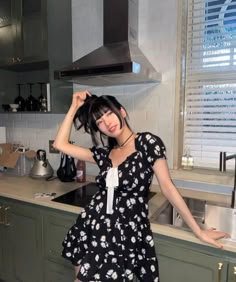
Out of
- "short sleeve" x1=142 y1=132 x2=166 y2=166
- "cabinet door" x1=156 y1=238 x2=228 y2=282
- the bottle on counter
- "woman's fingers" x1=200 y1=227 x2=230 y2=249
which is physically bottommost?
"cabinet door" x1=156 y1=238 x2=228 y2=282

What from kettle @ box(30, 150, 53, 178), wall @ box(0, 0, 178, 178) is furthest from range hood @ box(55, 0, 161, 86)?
kettle @ box(30, 150, 53, 178)

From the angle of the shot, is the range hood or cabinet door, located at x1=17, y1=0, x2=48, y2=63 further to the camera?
cabinet door, located at x1=17, y1=0, x2=48, y2=63

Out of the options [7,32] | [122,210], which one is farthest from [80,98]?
[7,32]

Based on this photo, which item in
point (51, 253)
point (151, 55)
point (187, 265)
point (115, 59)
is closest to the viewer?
point (187, 265)

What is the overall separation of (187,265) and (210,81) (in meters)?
1.17

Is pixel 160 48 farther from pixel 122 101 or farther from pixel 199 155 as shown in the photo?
pixel 199 155

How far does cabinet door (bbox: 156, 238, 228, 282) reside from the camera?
3.53ft

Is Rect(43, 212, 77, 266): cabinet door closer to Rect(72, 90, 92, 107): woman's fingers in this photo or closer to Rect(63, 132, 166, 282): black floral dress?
Rect(63, 132, 166, 282): black floral dress

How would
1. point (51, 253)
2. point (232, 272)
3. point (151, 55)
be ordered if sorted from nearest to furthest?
point (232, 272), point (51, 253), point (151, 55)

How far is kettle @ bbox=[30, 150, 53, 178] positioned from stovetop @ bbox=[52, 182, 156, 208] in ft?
1.28

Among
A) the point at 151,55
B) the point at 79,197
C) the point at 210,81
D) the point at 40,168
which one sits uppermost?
the point at 151,55

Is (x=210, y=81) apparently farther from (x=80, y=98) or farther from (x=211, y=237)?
(x=211, y=237)

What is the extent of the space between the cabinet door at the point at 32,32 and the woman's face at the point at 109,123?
3.36ft

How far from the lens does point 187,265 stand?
115 cm
